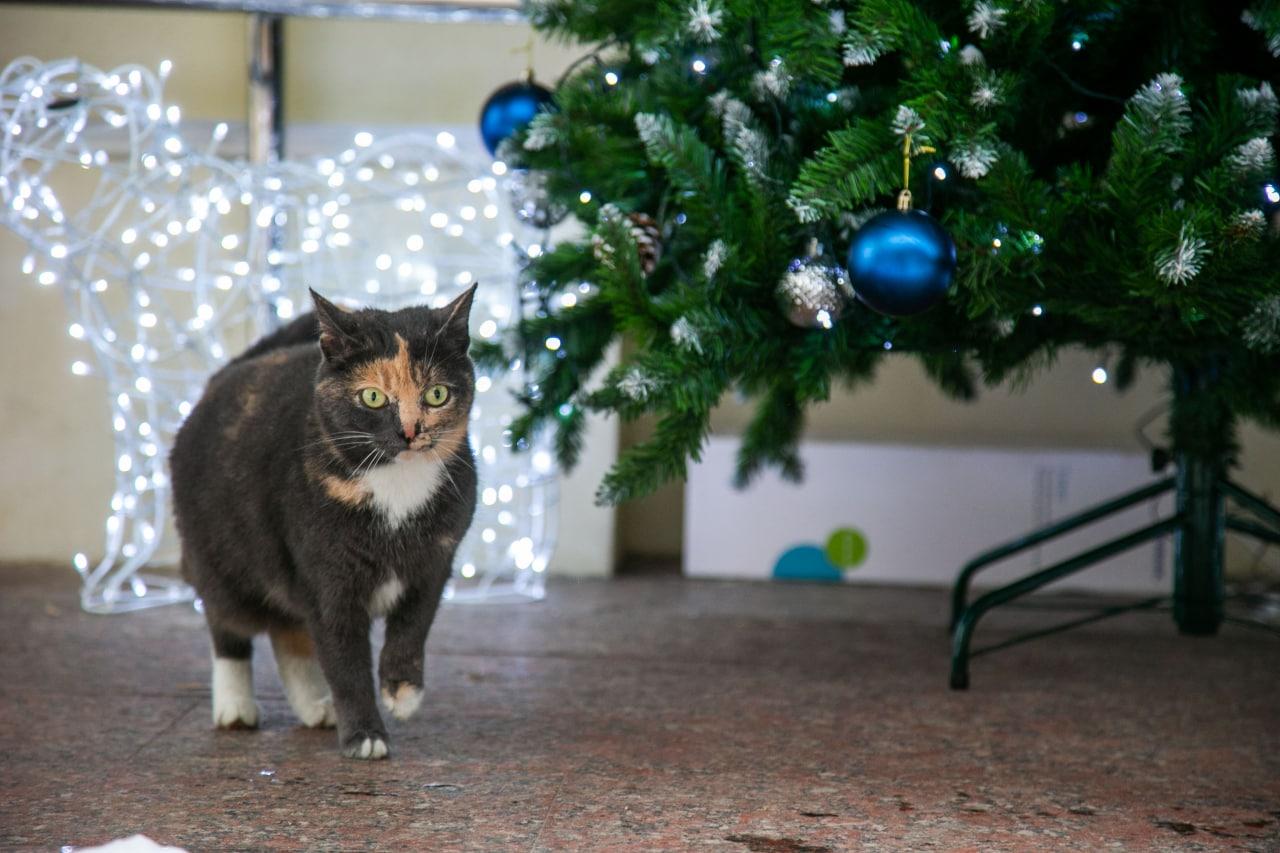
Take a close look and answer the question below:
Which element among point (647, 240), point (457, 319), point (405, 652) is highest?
point (647, 240)

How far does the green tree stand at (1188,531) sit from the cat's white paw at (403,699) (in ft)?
2.89

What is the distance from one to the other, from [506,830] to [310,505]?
0.45 m

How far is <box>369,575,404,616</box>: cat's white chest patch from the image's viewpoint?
1.54m

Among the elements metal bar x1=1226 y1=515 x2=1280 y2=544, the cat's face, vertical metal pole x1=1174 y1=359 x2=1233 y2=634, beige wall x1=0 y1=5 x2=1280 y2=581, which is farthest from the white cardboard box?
the cat's face

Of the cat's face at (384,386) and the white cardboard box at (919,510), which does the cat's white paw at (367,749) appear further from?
the white cardboard box at (919,510)

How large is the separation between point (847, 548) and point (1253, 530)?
1.10 metres

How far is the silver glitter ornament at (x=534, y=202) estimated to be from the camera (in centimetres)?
193

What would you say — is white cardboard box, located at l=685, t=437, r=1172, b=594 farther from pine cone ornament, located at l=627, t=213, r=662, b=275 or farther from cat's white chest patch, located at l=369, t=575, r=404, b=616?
cat's white chest patch, located at l=369, t=575, r=404, b=616

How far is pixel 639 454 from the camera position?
1717 millimetres

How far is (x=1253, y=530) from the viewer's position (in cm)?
212

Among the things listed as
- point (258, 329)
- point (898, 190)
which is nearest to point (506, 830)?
point (898, 190)

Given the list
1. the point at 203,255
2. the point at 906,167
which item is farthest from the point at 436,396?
the point at 203,255

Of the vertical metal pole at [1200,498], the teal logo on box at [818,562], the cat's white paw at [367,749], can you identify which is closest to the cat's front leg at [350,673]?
the cat's white paw at [367,749]

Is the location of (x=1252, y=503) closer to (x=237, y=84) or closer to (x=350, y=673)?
(x=350, y=673)
